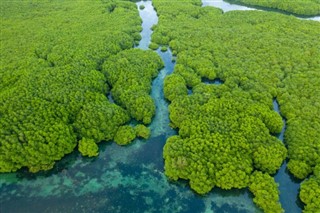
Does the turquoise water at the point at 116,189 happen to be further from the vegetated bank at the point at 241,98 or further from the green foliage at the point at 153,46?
the green foliage at the point at 153,46

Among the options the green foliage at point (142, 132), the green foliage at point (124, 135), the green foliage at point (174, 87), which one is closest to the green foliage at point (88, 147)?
the green foliage at point (124, 135)

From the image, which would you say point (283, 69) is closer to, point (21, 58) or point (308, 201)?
point (308, 201)

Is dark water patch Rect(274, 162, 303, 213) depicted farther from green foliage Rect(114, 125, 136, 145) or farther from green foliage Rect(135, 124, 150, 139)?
green foliage Rect(114, 125, 136, 145)

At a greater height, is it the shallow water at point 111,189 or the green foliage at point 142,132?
the green foliage at point 142,132

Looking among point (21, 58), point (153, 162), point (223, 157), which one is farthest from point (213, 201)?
point (21, 58)

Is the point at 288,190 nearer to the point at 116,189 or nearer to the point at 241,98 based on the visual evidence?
the point at 241,98

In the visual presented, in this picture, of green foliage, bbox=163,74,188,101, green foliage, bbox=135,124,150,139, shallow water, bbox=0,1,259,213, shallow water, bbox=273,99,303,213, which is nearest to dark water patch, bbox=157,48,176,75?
green foliage, bbox=163,74,188,101
